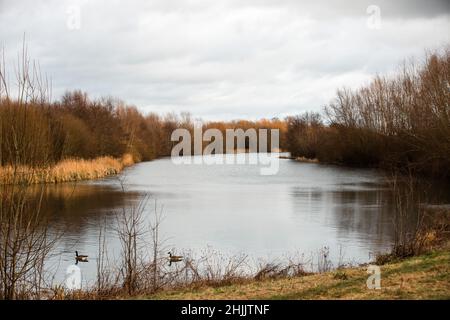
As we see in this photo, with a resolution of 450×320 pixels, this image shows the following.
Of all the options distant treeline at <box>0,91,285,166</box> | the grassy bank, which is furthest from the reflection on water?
the grassy bank

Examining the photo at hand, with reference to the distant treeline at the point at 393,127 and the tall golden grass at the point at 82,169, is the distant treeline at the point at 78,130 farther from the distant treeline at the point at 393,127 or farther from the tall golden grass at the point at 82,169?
the distant treeline at the point at 393,127

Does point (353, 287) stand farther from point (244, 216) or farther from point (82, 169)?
point (82, 169)

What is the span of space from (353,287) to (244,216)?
10.6m

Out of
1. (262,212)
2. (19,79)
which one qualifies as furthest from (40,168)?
(262,212)

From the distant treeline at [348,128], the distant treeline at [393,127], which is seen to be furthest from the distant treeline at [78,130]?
the distant treeline at [393,127]

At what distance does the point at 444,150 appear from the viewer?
23.2m

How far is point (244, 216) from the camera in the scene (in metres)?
17.1

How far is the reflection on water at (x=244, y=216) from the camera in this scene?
484 inches

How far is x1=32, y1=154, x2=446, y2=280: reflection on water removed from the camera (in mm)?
12305

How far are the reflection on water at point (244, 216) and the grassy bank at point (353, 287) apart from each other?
10.1 ft

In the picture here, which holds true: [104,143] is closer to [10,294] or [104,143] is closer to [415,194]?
[415,194]

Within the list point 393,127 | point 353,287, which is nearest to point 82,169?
point 393,127

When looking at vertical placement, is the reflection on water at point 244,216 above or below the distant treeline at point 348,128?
below
